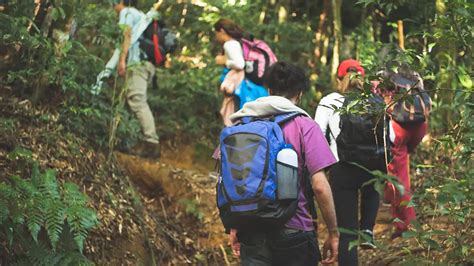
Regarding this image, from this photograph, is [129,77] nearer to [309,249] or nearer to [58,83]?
[58,83]

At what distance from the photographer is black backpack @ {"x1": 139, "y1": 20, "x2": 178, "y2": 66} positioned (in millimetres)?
8508

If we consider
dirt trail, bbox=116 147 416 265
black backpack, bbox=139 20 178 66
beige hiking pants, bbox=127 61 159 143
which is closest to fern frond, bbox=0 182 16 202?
dirt trail, bbox=116 147 416 265

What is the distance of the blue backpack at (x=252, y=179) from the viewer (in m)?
3.97

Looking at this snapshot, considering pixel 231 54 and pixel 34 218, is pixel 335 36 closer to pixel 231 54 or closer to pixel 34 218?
pixel 231 54

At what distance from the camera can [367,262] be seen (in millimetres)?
6348

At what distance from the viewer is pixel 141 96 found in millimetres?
8539

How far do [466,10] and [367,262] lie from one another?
129 inches

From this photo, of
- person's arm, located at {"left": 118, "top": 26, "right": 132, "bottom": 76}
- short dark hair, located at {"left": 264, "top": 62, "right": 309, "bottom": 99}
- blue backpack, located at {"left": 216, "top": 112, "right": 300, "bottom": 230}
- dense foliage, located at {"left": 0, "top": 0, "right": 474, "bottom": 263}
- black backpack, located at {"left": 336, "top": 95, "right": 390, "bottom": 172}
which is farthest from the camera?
person's arm, located at {"left": 118, "top": 26, "right": 132, "bottom": 76}

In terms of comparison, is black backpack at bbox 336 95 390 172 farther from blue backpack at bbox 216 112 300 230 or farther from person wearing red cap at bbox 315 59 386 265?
blue backpack at bbox 216 112 300 230

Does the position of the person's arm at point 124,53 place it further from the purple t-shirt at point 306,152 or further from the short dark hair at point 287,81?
the purple t-shirt at point 306,152

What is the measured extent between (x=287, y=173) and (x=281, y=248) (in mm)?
434

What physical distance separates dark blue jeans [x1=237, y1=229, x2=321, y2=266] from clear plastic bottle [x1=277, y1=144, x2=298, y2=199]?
24 centimetres

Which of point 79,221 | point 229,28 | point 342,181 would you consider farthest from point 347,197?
point 229,28

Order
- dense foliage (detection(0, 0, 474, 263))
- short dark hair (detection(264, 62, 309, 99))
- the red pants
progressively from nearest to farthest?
dense foliage (detection(0, 0, 474, 263))
short dark hair (detection(264, 62, 309, 99))
the red pants
